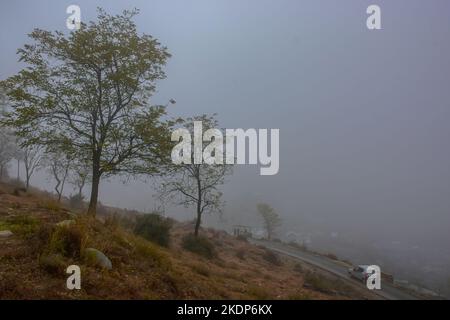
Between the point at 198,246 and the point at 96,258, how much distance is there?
14687mm

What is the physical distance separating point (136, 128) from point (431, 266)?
63.6 meters

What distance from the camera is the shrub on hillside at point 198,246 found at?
21578 mm

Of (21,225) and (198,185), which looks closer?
(21,225)

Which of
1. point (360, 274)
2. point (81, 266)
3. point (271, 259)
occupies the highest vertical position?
point (81, 266)

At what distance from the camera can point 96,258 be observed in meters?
8.30

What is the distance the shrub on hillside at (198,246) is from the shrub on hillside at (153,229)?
2738mm

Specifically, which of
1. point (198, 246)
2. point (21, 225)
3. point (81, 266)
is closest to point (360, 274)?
point (198, 246)

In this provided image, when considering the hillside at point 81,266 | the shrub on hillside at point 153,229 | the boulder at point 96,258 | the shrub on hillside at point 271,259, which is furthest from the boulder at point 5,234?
the shrub on hillside at point 271,259

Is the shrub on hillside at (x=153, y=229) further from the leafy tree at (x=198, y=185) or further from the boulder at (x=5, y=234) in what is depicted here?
the boulder at (x=5, y=234)

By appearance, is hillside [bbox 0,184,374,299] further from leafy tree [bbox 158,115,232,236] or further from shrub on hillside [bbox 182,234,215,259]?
leafy tree [bbox 158,115,232,236]

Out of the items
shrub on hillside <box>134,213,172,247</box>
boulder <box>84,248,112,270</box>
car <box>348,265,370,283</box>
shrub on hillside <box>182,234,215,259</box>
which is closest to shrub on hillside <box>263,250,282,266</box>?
car <box>348,265,370,283</box>

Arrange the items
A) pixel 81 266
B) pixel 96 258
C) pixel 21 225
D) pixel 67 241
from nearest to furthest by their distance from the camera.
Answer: pixel 81 266
pixel 96 258
pixel 67 241
pixel 21 225

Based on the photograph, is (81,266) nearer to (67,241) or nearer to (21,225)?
(67,241)
